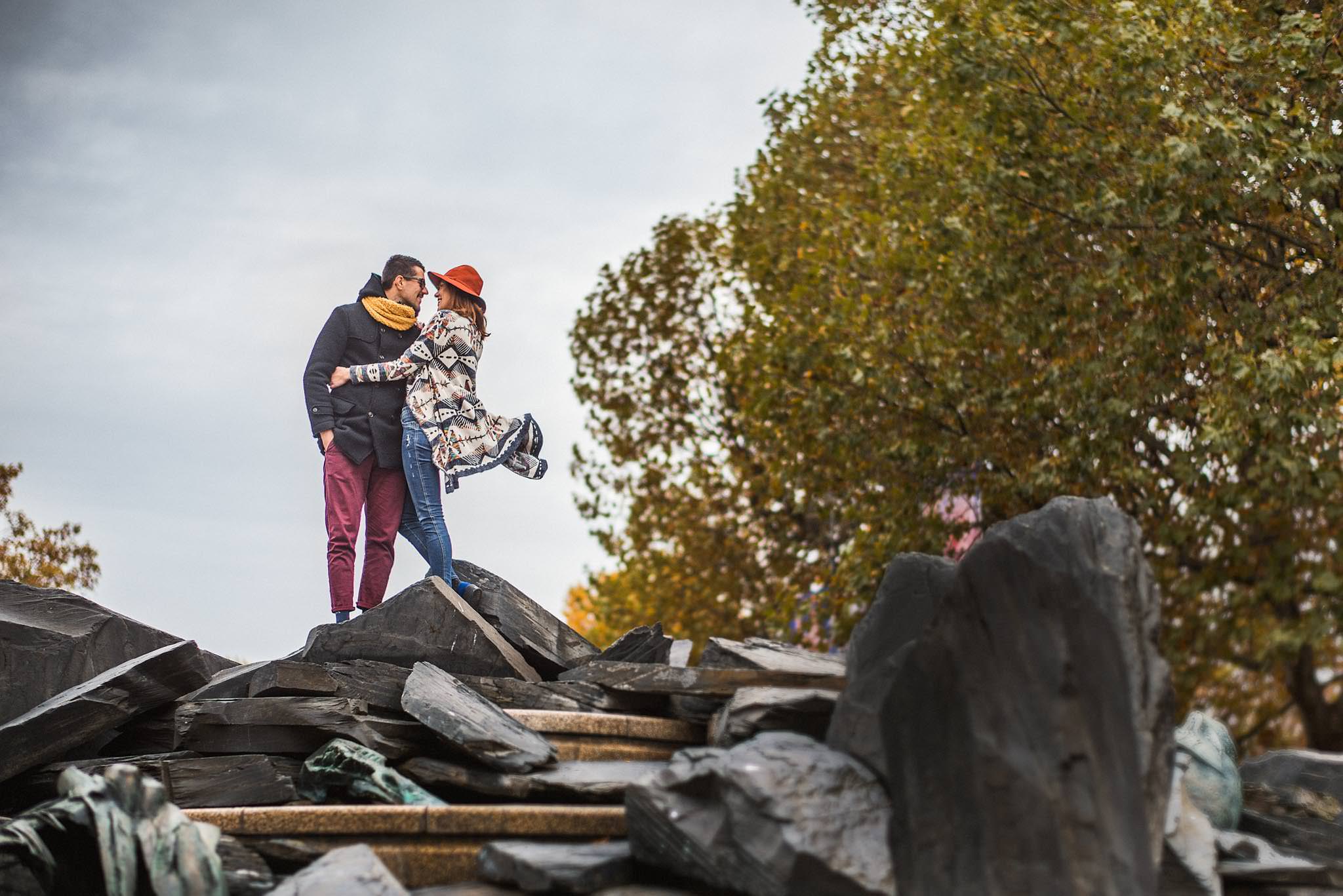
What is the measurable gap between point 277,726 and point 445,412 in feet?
8.78

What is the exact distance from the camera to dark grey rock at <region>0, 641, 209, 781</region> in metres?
6.80

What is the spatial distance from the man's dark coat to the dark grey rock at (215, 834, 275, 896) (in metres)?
3.58

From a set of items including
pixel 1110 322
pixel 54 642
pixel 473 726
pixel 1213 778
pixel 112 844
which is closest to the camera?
pixel 112 844

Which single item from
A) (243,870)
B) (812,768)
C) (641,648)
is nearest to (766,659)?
(641,648)

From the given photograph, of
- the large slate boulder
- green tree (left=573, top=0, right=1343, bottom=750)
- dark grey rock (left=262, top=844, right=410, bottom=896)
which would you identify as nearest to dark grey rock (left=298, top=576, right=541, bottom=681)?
dark grey rock (left=262, top=844, right=410, bottom=896)

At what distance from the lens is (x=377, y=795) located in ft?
20.4

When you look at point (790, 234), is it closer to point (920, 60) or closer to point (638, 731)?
point (920, 60)

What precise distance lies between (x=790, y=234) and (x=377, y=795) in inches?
544

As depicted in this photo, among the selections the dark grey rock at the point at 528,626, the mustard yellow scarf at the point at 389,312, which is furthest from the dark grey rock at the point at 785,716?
the mustard yellow scarf at the point at 389,312

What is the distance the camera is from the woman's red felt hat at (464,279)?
8.95 m

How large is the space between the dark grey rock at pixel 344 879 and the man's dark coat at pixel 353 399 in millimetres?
4022

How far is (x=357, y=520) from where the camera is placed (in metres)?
9.02

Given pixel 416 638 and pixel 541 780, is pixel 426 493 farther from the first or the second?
pixel 541 780

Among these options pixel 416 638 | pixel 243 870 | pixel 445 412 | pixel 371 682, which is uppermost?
pixel 445 412
